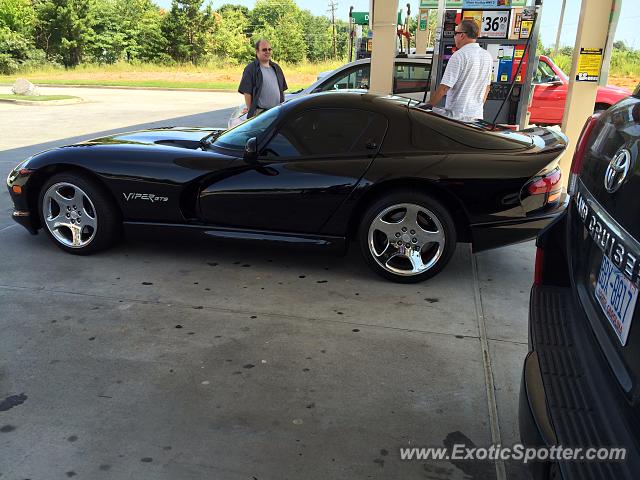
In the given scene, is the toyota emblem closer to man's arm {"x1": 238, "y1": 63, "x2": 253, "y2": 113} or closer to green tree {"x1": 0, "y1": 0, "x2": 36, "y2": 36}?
man's arm {"x1": 238, "y1": 63, "x2": 253, "y2": 113}

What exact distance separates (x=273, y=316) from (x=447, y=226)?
4.63 feet

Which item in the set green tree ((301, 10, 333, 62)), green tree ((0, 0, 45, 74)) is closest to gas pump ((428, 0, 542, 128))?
green tree ((0, 0, 45, 74))

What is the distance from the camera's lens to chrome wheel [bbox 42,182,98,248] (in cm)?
451

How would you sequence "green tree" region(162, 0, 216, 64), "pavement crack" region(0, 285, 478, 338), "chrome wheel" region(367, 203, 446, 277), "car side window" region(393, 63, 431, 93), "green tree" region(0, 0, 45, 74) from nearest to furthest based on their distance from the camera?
"pavement crack" region(0, 285, 478, 338) < "chrome wheel" region(367, 203, 446, 277) < "car side window" region(393, 63, 431, 93) < "green tree" region(0, 0, 45, 74) < "green tree" region(162, 0, 216, 64)

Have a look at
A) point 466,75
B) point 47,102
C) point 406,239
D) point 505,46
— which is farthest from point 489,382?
point 47,102

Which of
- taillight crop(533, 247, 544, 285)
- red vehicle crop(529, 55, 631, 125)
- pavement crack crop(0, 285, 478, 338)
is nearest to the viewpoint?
taillight crop(533, 247, 544, 285)

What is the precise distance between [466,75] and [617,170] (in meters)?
4.50

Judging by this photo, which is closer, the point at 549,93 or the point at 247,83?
the point at 247,83

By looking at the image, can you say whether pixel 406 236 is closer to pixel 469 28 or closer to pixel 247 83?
Answer: pixel 469 28

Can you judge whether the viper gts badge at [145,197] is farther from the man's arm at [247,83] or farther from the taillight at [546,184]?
the man's arm at [247,83]

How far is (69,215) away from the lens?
15.0 feet

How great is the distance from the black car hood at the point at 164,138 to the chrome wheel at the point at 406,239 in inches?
67.6

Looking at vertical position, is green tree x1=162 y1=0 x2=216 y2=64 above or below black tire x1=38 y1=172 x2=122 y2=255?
above

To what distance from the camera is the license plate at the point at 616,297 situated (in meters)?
1.46
